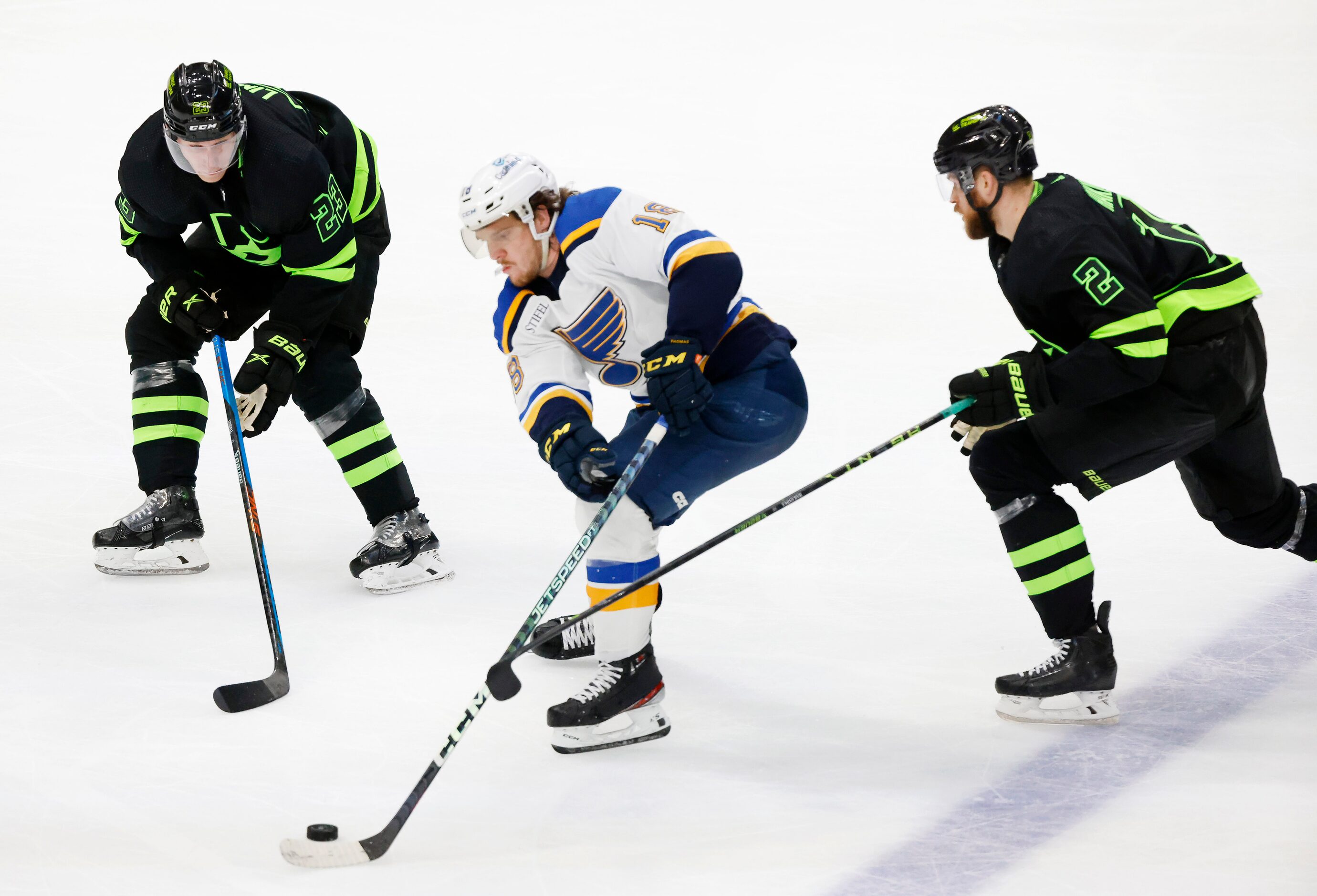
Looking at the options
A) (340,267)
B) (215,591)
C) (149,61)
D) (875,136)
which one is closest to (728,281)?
(340,267)

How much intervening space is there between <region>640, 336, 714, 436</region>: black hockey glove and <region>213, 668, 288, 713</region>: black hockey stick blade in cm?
103

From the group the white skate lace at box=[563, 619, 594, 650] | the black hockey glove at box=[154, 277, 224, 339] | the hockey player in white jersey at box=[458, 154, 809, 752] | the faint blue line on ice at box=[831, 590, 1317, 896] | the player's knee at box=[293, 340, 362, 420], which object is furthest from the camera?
the player's knee at box=[293, 340, 362, 420]

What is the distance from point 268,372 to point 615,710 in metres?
1.24

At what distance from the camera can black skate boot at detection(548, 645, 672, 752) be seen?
2.59 metres

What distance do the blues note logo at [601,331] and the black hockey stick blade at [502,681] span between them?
2.34 ft

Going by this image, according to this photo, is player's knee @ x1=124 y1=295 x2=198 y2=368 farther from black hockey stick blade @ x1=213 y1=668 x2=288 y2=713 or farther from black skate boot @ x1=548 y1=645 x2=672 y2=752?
black skate boot @ x1=548 y1=645 x2=672 y2=752

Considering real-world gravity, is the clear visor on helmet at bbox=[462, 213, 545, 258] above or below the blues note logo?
above

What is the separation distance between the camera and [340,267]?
3.36 m

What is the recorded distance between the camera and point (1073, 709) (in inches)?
104

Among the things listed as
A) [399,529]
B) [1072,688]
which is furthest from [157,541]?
[1072,688]

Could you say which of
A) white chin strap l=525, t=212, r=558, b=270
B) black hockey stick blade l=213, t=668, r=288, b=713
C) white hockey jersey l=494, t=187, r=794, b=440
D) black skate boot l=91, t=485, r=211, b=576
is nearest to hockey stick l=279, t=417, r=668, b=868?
white hockey jersey l=494, t=187, r=794, b=440

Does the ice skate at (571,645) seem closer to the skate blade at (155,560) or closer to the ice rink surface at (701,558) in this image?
the ice rink surface at (701,558)

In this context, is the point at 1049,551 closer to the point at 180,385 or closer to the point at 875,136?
the point at 180,385

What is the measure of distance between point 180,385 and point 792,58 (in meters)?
5.25
